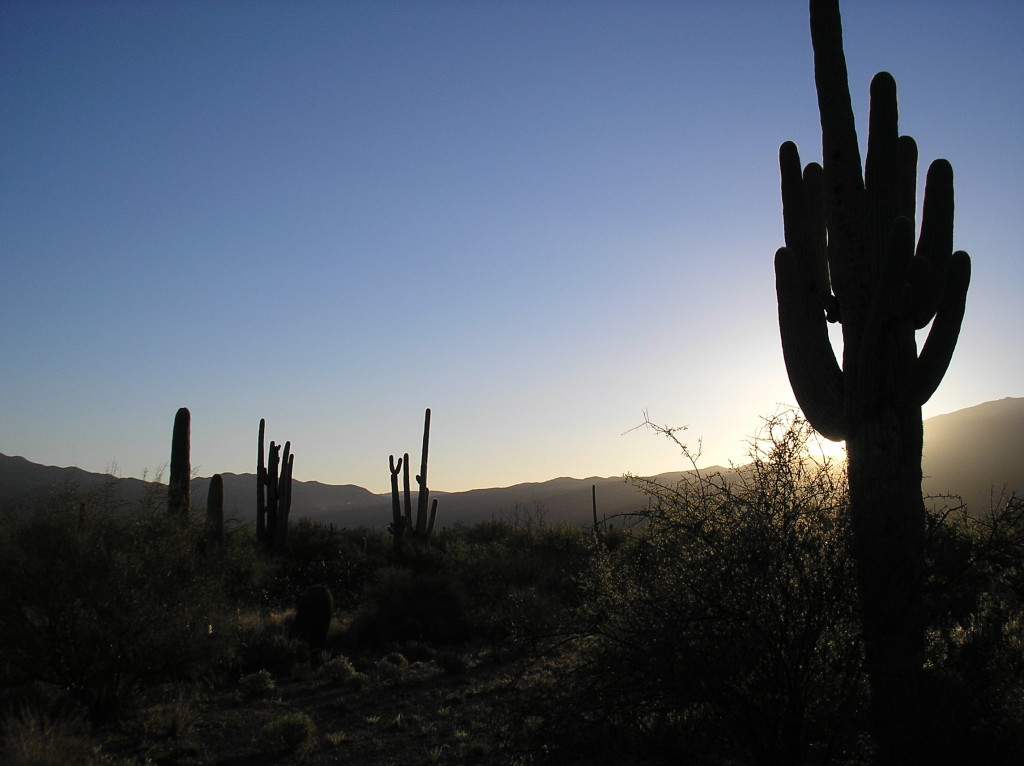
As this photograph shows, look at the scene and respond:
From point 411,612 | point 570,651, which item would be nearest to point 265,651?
point 411,612

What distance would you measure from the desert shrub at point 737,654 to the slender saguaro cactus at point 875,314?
304mm

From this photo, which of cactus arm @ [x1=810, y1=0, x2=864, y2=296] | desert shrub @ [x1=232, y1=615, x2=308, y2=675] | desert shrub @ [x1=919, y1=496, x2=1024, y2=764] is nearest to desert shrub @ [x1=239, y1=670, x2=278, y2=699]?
desert shrub @ [x1=232, y1=615, x2=308, y2=675]

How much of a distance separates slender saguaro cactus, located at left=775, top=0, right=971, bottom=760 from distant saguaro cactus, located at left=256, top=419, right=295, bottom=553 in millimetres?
20909

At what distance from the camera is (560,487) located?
11700 cm

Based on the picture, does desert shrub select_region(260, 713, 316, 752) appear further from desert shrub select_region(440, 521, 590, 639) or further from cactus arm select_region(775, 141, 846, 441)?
cactus arm select_region(775, 141, 846, 441)

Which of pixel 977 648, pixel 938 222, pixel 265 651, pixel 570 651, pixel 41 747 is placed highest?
pixel 938 222

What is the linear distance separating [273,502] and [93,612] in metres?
17.1

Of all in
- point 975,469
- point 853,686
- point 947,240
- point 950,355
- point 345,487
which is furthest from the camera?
point 345,487

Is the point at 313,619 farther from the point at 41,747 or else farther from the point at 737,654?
the point at 737,654

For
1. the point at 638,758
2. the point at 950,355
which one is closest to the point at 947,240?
the point at 950,355

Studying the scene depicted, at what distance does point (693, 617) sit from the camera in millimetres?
5336

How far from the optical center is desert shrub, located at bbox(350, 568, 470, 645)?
15633 millimetres

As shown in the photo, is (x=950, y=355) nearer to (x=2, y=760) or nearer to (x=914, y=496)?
(x=914, y=496)

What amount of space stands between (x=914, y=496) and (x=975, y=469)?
42.2 metres
